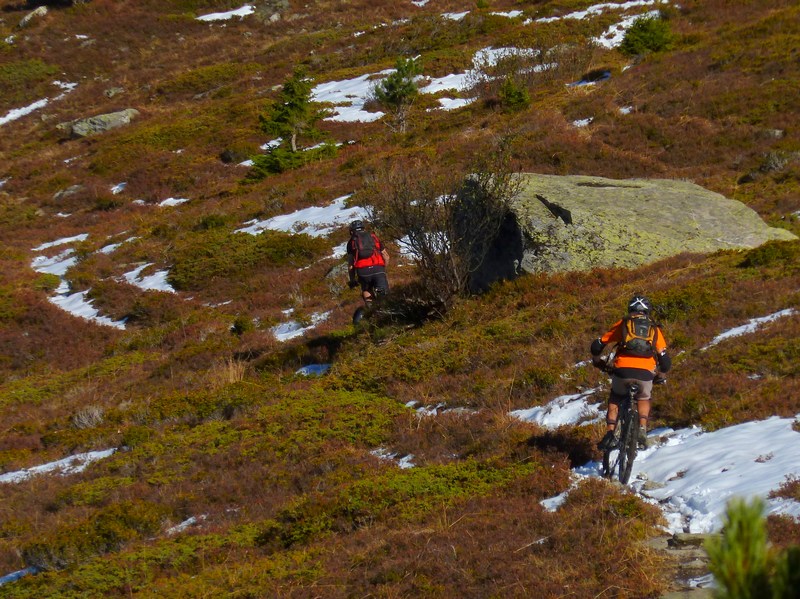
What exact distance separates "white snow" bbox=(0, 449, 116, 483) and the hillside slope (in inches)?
3.5

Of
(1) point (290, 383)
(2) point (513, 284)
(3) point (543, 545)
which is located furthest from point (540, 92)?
(3) point (543, 545)

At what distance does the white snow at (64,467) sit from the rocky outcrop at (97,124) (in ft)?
115

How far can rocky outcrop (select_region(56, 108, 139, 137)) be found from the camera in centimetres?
4234

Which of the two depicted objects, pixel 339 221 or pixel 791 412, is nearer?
pixel 791 412

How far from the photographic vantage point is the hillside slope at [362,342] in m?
6.63

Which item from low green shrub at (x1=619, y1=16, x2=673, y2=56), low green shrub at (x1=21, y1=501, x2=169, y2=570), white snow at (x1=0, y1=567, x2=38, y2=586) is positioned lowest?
white snow at (x1=0, y1=567, x2=38, y2=586)

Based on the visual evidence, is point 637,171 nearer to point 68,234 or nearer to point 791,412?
point 791,412

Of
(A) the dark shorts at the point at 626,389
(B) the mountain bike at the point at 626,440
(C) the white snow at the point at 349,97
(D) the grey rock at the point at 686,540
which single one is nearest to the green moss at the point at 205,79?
(C) the white snow at the point at 349,97

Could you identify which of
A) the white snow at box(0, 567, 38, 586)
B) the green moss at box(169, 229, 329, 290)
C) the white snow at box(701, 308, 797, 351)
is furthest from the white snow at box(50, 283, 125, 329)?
the white snow at box(701, 308, 797, 351)

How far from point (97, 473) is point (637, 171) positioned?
1593 cm

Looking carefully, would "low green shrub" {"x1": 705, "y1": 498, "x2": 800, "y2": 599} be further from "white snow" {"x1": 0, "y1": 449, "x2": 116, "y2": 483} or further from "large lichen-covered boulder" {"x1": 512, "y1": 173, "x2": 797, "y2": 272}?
"large lichen-covered boulder" {"x1": 512, "y1": 173, "x2": 797, "y2": 272}

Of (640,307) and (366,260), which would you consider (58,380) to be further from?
(640,307)

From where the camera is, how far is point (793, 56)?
24453 millimetres

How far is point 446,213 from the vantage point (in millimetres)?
13289
